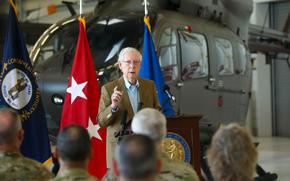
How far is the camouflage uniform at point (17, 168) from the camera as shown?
8.89ft

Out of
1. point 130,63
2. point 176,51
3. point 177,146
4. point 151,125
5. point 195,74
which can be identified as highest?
point 176,51

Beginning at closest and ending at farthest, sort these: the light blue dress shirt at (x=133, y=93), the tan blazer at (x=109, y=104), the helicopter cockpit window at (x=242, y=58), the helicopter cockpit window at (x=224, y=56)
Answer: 1. the tan blazer at (x=109, y=104)
2. the light blue dress shirt at (x=133, y=93)
3. the helicopter cockpit window at (x=224, y=56)
4. the helicopter cockpit window at (x=242, y=58)

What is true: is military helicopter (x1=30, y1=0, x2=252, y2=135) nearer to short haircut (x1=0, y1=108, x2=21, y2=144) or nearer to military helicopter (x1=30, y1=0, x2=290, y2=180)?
military helicopter (x1=30, y1=0, x2=290, y2=180)

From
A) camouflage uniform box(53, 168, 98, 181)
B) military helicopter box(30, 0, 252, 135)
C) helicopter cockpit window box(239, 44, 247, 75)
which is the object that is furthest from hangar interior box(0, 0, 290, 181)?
camouflage uniform box(53, 168, 98, 181)

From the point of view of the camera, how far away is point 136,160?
1869mm

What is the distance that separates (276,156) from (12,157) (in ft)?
28.0

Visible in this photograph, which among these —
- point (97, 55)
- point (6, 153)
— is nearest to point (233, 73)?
point (97, 55)

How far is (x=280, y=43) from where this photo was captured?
12.4 metres

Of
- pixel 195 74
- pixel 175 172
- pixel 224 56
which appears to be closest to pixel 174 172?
pixel 175 172

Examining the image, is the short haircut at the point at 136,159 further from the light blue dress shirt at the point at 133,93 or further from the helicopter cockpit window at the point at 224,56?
the helicopter cockpit window at the point at 224,56

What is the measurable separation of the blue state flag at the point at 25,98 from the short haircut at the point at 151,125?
219 cm

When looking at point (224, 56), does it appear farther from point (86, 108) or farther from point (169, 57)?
point (86, 108)

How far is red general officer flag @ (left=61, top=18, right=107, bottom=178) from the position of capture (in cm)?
515

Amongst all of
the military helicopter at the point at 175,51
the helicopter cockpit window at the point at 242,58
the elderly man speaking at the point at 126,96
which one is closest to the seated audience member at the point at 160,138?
the elderly man speaking at the point at 126,96
